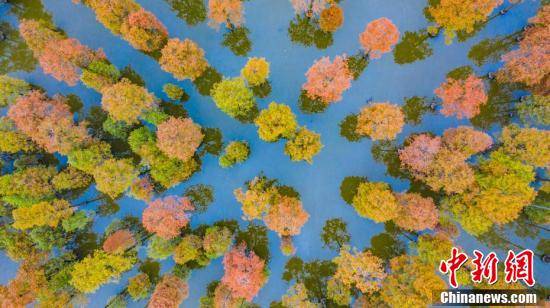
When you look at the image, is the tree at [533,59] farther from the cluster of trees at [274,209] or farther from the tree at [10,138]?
the tree at [10,138]

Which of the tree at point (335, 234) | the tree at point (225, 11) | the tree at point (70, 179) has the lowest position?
the tree at point (70, 179)

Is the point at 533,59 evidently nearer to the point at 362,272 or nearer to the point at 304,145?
the point at 304,145

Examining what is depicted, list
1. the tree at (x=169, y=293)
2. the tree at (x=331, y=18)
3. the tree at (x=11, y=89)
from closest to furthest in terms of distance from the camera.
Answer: the tree at (x=169, y=293) < the tree at (x=11, y=89) < the tree at (x=331, y=18)

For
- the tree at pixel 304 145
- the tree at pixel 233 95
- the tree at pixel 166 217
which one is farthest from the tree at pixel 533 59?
the tree at pixel 166 217

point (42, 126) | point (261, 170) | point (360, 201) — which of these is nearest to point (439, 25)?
point (360, 201)

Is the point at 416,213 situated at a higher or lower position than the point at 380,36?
lower

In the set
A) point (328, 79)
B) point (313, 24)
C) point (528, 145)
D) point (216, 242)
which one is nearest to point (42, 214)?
point (216, 242)
